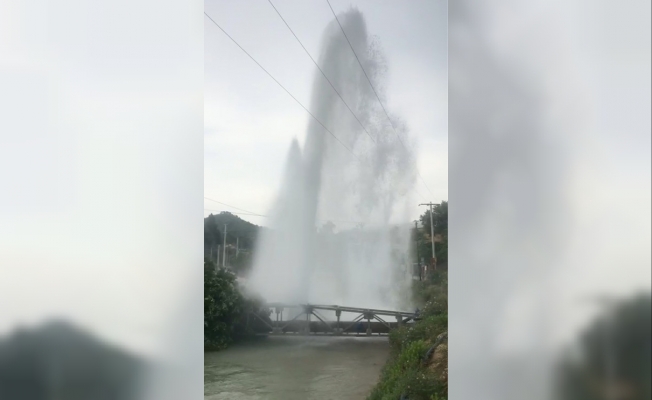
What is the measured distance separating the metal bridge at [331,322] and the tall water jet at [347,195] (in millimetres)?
41

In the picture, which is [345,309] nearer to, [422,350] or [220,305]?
[422,350]

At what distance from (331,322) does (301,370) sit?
28cm

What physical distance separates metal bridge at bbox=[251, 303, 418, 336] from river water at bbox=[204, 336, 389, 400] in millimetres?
39

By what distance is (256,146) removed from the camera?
9.45 ft

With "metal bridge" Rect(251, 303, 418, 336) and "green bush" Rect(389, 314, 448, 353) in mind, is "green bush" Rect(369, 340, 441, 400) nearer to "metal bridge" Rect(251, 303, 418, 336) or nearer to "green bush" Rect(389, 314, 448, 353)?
"green bush" Rect(389, 314, 448, 353)

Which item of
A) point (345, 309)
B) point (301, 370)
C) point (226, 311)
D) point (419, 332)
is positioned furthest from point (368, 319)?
point (226, 311)

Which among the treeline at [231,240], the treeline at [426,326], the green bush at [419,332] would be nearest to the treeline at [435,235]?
the treeline at [426,326]

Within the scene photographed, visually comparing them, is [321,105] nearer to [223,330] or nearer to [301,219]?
[301,219]

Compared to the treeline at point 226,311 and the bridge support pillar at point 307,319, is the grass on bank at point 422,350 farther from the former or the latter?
the treeline at point 226,311

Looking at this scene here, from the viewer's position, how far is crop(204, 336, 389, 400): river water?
2.76m

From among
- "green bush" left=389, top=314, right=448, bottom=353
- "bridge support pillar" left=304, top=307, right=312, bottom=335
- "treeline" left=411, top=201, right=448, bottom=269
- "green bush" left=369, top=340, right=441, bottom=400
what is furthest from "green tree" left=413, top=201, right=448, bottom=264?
"bridge support pillar" left=304, top=307, right=312, bottom=335

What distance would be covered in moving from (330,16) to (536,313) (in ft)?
5.49

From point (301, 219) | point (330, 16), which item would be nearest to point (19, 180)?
point (301, 219)

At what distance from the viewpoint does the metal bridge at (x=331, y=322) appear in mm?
2721
